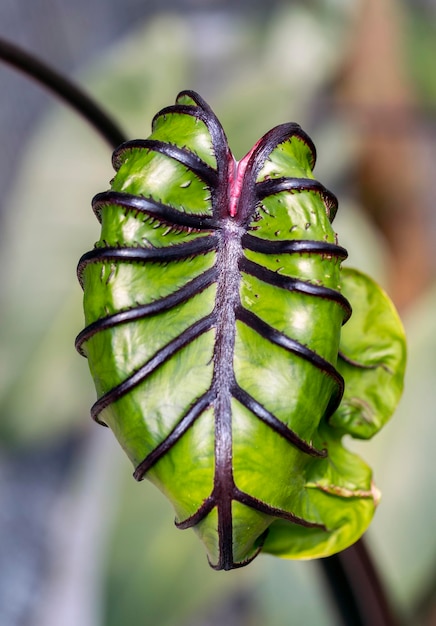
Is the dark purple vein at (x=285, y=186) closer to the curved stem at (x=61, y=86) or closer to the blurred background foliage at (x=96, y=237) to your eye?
the curved stem at (x=61, y=86)

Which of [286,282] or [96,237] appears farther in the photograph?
[96,237]

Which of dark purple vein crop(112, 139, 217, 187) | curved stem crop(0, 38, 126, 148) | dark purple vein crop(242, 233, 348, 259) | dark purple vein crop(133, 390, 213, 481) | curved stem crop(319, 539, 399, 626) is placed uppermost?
curved stem crop(0, 38, 126, 148)

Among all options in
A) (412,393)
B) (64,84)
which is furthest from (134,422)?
(412,393)

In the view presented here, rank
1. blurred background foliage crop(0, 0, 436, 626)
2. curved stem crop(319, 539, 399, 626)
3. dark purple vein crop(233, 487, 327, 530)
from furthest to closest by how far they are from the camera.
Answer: blurred background foliage crop(0, 0, 436, 626) < curved stem crop(319, 539, 399, 626) < dark purple vein crop(233, 487, 327, 530)

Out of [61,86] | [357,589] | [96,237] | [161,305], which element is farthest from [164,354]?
[96,237]

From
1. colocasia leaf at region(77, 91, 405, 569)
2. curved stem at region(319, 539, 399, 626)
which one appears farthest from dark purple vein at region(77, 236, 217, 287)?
curved stem at region(319, 539, 399, 626)

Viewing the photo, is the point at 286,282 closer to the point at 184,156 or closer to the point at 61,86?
the point at 184,156

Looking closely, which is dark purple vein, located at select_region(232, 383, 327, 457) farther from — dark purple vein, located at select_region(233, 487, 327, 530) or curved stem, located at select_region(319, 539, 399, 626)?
curved stem, located at select_region(319, 539, 399, 626)
